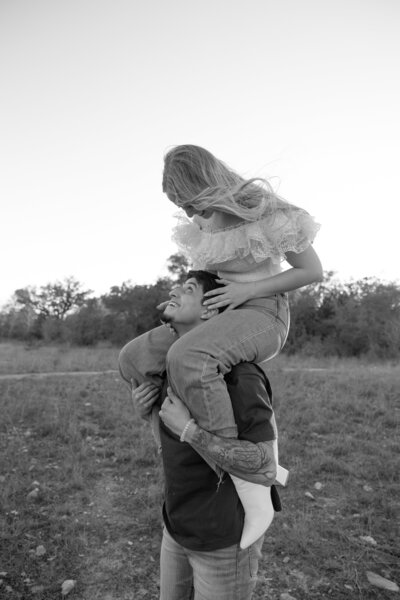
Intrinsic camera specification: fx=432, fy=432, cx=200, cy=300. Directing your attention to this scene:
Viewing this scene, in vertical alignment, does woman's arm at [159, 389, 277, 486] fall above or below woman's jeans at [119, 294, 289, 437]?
below

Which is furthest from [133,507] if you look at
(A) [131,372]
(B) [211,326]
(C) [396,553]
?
(B) [211,326]

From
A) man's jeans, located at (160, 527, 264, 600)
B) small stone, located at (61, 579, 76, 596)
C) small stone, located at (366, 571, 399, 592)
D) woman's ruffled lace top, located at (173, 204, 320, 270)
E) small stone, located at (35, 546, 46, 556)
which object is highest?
woman's ruffled lace top, located at (173, 204, 320, 270)

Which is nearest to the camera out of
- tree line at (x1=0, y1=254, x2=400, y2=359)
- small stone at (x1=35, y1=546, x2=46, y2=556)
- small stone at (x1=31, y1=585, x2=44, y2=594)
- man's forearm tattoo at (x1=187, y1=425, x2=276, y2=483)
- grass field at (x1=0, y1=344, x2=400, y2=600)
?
man's forearm tattoo at (x1=187, y1=425, x2=276, y2=483)

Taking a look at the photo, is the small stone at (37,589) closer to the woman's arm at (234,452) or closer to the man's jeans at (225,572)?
the man's jeans at (225,572)

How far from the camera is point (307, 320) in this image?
2720cm

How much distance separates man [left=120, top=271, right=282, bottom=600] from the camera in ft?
4.86

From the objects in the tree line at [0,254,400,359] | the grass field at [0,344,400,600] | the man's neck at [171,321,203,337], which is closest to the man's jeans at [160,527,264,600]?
the man's neck at [171,321,203,337]

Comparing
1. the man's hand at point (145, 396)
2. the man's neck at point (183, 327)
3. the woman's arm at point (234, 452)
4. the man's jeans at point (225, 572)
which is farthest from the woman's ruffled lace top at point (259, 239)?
the man's jeans at point (225, 572)

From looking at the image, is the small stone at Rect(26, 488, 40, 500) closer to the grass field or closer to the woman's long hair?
the grass field

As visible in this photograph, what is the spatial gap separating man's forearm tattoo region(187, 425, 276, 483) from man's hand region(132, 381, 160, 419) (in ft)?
1.10

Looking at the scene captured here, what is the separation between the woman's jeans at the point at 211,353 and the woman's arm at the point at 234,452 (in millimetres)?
43

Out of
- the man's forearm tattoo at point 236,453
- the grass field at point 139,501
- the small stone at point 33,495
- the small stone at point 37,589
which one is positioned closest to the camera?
the man's forearm tattoo at point 236,453

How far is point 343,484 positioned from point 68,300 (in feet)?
158

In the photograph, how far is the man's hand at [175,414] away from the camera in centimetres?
155
